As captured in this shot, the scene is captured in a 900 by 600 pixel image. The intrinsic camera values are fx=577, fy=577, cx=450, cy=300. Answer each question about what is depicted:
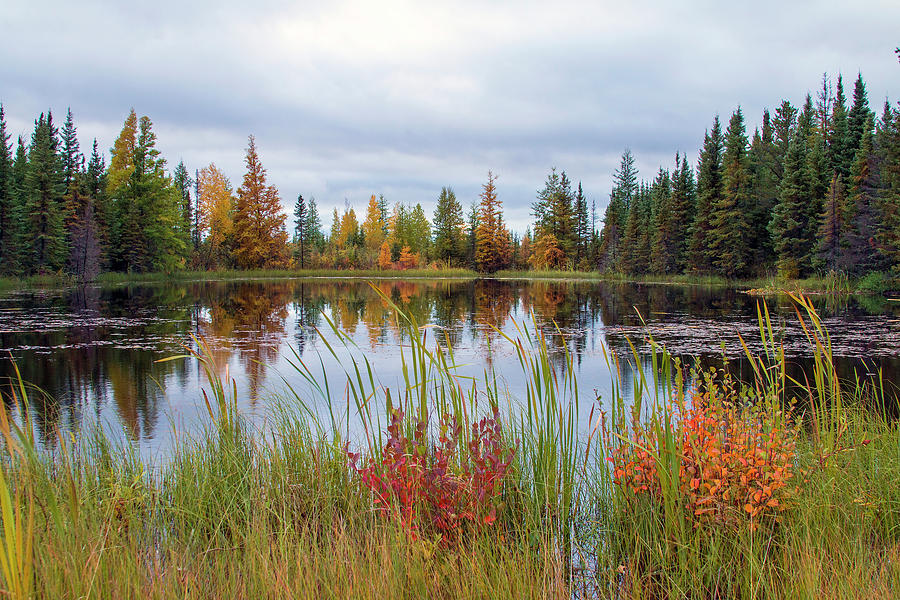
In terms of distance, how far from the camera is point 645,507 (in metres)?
2.89

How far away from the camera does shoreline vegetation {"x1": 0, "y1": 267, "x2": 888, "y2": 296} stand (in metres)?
26.5

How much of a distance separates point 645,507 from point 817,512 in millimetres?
855

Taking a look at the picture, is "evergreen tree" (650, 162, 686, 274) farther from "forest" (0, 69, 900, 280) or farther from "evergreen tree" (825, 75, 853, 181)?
"evergreen tree" (825, 75, 853, 181)

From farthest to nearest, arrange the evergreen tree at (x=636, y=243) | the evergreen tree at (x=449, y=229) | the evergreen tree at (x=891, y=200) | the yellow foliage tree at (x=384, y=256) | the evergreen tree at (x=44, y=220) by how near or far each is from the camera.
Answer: the evergreen tree at (x=449, y=229)
the yellow foliage tree at (x=384, y=256)
the evergreen tree at (x=636, y=243)
the evergreen tree at (x=44, y=220)
the evergreen tree at (x=891, y=200)

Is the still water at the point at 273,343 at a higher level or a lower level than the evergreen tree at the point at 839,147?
lower

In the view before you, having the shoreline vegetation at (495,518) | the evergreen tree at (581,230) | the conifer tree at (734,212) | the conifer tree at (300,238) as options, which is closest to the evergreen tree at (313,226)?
the conifer tree at (300,238)

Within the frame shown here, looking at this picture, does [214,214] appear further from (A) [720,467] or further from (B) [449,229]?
(A) [720,467]

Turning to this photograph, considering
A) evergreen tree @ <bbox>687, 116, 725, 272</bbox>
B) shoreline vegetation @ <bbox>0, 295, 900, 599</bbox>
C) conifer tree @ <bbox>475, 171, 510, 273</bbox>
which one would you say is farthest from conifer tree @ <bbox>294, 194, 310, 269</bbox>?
shoreline vegetation @ <bbox>0, 295, 900, 599</bbox>

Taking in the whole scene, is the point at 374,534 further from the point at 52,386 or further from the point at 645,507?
the point at 52,386

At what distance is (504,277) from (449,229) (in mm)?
9217

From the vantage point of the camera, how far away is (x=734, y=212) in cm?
3438

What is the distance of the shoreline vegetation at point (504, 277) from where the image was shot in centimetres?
2652

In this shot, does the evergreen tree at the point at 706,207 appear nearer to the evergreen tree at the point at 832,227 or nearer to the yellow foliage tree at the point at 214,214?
the evergreen tree at the point at 832,227

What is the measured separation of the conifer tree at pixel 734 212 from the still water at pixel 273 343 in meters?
13.3
